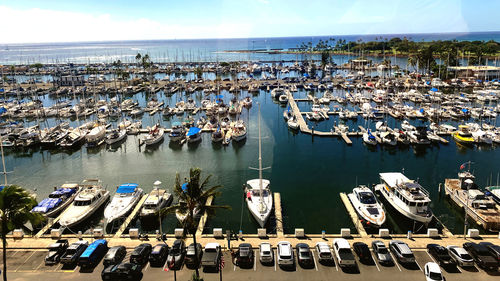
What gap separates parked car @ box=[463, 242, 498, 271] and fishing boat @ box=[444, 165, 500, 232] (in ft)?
20.0

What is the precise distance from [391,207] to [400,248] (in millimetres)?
14563

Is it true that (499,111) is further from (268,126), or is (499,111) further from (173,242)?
(173,242)

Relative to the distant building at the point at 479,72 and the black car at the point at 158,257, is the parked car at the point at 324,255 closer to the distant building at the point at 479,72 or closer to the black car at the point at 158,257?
the black car at the point at 158,257

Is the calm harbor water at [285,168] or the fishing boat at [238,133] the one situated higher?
the fishing boat at [238,133]

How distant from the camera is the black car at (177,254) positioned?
1029 inches

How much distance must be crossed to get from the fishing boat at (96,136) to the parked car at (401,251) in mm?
61979

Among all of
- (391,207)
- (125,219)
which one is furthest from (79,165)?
(391,207)

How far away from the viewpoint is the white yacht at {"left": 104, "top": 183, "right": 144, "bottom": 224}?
123 ft

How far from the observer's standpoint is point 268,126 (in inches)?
3145

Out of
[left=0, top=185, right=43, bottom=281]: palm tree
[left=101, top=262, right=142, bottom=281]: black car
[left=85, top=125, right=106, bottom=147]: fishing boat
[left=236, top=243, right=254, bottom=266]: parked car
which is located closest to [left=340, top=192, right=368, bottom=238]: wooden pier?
[left=236, top=243, right=254, bottom=266]: parked car

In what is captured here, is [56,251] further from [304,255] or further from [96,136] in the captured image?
[96,136]

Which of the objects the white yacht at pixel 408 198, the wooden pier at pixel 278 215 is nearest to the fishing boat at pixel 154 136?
the wooden pier at pixel 278 215

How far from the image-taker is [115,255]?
89.2 feet

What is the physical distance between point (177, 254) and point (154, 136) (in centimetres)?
4572
